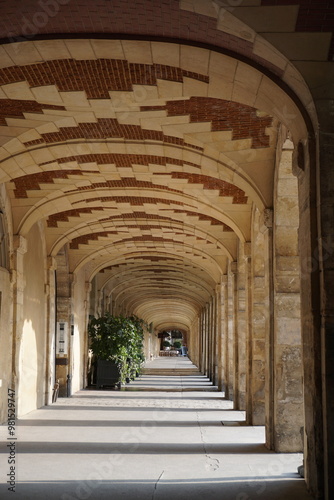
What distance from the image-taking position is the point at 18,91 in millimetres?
6914

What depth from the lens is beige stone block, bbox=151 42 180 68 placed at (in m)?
5.70

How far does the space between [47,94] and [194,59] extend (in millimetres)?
1884

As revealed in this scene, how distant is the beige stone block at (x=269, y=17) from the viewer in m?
4.92

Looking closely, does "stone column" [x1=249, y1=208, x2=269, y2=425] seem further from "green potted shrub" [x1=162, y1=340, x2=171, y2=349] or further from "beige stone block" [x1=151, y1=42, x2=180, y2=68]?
"green potted shrub" [x1=162, y1=340, x2=171, y2=349]

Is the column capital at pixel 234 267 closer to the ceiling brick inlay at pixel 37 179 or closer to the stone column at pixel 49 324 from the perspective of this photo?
the stone column at pixel 49 324

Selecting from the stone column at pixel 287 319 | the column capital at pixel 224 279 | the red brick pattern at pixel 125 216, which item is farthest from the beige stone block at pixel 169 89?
the column capital at pixel 224 279

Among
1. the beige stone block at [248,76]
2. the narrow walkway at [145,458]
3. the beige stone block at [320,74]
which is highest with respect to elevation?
the beige stone block at [248,76]

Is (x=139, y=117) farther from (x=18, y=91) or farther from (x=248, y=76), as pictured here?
(x=248, y=76)

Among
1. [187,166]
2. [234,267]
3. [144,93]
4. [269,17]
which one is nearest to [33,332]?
[234,267]

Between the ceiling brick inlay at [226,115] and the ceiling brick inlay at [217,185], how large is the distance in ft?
7.16

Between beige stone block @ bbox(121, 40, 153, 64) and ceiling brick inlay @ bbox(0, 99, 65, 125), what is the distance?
166 centimetres

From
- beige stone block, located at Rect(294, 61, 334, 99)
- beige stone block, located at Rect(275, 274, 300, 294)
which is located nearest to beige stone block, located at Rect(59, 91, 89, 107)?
beige stone block, located at Rect(294, 61, 334, 99)

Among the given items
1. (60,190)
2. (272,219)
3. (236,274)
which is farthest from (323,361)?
(236,274)

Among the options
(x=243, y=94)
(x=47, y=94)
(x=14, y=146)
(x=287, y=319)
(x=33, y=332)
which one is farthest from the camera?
(x=33, y=332)
